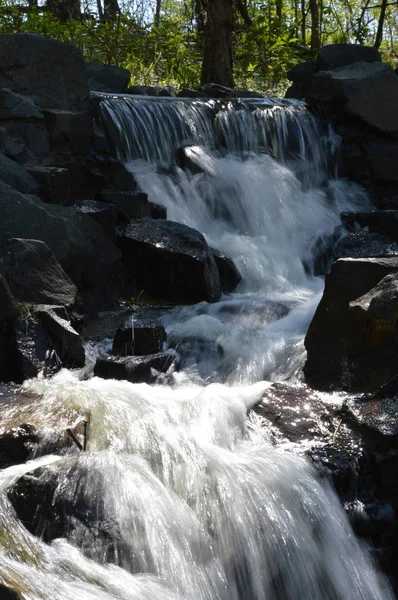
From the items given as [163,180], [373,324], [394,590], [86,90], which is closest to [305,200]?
[163,180]

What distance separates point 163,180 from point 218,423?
214 inches

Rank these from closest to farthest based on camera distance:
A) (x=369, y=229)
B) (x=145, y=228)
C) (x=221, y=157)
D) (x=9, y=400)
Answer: (x=9, y=400), (x=145, y=228), (x=369, y=229), (x=221, y=157)

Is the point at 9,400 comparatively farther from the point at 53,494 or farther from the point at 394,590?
the point at 394,590

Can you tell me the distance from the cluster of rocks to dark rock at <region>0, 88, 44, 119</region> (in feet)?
0.04

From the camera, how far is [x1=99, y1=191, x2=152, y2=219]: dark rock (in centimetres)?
857

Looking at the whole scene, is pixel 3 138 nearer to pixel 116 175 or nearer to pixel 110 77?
pixel 116 175

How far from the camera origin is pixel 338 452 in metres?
4.66

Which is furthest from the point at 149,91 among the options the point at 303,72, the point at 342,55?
the point at 342,55

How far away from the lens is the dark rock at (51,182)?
827 centimetres

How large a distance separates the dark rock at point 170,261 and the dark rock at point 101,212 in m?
0.23

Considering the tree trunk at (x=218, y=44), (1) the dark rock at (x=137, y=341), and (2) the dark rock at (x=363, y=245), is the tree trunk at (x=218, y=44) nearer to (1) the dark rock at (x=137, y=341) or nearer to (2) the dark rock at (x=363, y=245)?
(2) the dark rock at (x=363, y=245)

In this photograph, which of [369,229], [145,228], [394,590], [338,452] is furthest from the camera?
[369,229]

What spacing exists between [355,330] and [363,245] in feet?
10.4

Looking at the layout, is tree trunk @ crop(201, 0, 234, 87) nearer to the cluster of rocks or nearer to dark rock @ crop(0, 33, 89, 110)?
the cluster of rocks
